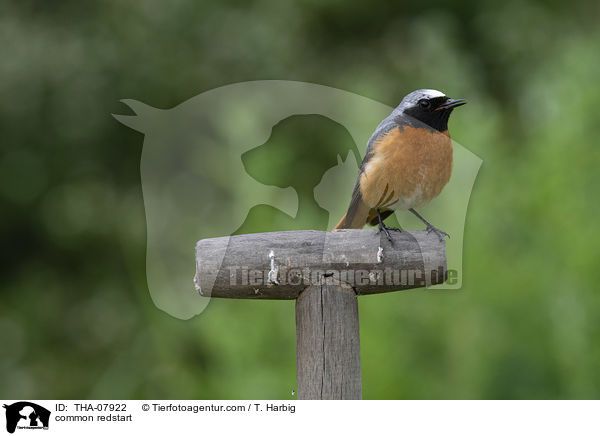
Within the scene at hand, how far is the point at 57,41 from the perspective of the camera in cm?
529

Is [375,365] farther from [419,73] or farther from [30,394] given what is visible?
[30,394]

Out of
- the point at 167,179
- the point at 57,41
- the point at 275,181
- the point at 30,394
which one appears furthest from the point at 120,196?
the point at 275,181

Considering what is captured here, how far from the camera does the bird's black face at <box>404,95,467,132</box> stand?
2094 millimetres

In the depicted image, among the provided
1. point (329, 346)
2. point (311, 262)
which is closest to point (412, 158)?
point (311, 262)

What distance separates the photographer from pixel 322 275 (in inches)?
76.7

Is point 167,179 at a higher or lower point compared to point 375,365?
higher

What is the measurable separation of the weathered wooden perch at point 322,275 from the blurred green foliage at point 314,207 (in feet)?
3.38

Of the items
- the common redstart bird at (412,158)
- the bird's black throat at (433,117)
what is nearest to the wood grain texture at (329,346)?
the common redstart bird at (412,158)

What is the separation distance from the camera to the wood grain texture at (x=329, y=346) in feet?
6.35

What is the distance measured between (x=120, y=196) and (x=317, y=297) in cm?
371
